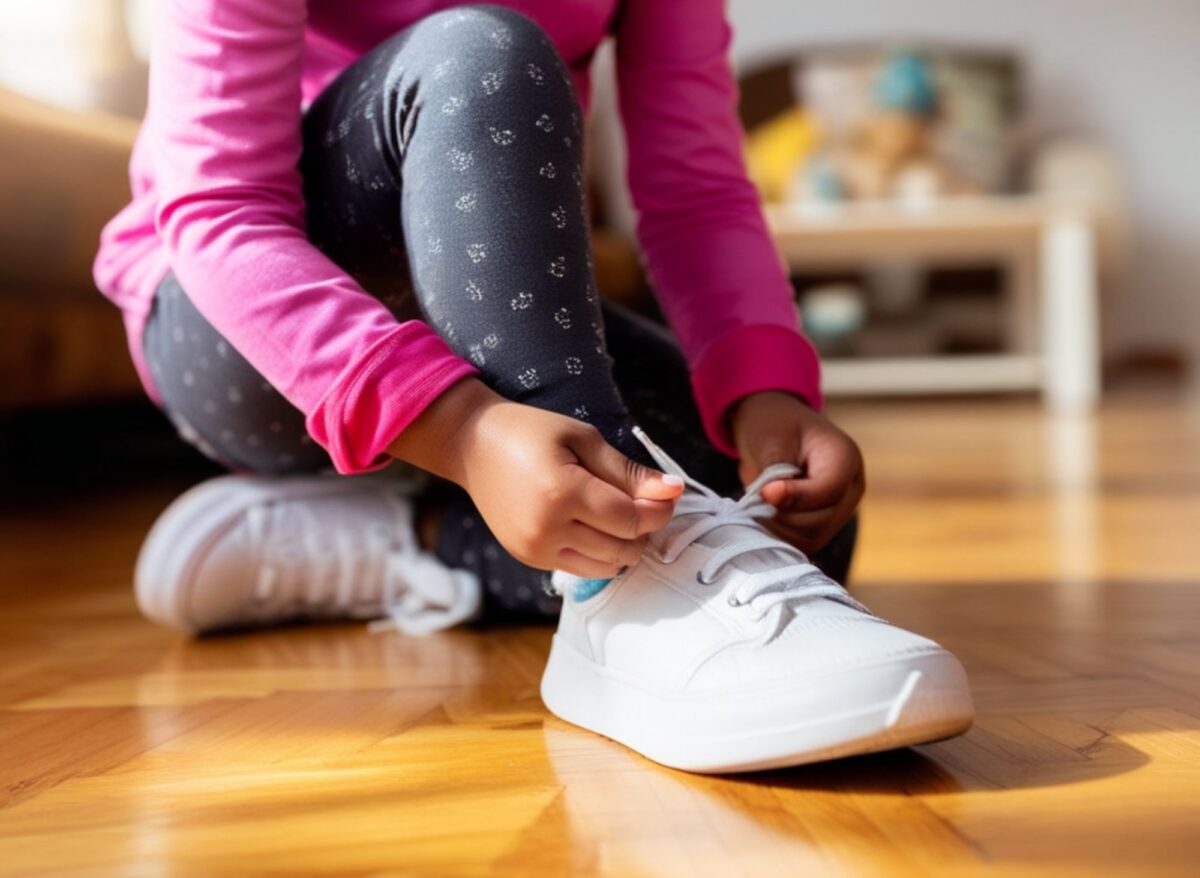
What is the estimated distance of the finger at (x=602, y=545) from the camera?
47 centimetres

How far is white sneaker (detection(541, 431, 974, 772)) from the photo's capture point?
428mm

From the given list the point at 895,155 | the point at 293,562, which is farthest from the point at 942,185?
the point at 293,562

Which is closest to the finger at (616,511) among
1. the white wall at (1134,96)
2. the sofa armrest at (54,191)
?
the sofa armrest at (54,191)

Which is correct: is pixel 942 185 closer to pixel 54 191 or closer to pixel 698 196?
pixel 54 191

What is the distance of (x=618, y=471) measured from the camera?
467 millimetres

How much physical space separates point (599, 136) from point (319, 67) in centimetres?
249

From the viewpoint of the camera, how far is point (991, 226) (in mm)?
2289

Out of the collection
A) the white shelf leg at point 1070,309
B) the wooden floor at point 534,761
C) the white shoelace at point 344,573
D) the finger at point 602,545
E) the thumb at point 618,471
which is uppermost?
the thumb at point 618,471

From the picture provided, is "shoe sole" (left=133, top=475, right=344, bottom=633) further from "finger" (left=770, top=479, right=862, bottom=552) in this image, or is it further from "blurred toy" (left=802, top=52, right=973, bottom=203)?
"blurred toy" (left=802, top=52, right=973, bottom=203)

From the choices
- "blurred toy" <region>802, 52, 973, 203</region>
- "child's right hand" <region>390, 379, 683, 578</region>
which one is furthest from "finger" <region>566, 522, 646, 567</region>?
"blurred toy" <region>802, 52, 973, 203</region>

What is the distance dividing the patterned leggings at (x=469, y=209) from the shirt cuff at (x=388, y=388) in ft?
0.11

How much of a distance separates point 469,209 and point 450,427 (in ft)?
0.32

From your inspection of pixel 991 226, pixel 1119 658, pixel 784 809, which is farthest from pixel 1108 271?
pixel 784 809

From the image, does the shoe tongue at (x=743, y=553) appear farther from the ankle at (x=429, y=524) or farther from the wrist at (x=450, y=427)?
the ankle at (x=429, y=524)
